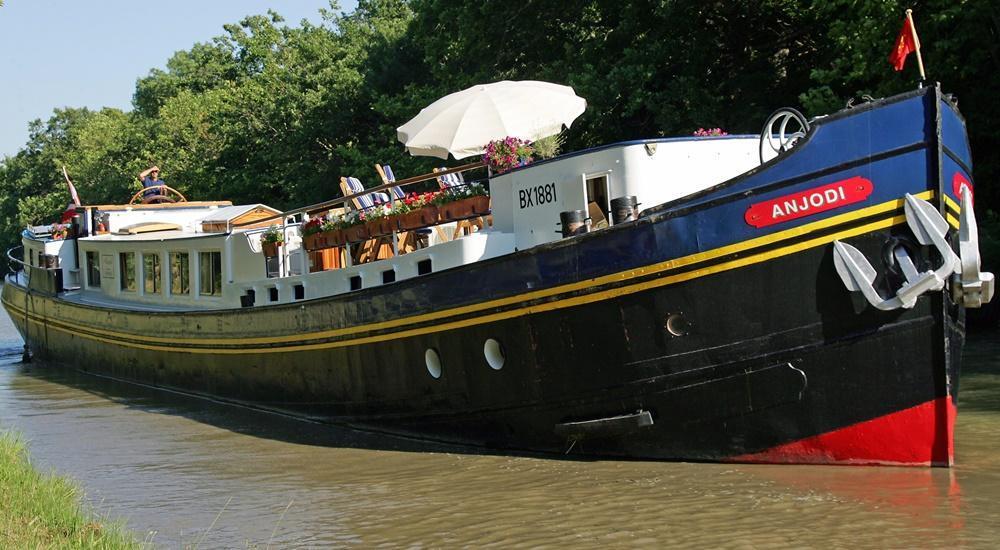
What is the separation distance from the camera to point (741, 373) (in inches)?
385

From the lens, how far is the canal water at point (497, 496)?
27.5 ft

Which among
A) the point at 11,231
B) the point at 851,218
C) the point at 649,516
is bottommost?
the point at 649,516

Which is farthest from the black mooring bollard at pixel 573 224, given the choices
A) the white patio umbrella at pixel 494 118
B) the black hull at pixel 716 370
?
the white patio umbrella at pixel 494 118

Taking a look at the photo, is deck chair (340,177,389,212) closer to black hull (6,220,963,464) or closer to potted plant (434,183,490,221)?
potted plant (434,183,490,221)

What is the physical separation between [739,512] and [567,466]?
217 centimetres

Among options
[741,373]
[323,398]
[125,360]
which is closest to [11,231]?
[125,360]

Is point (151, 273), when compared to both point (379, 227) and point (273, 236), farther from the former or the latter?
point (379, 227)

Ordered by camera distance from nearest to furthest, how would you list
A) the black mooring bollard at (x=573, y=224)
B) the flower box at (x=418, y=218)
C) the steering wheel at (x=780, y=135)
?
the steering wheel at (x=780, y=135) → the black mooring bollard at (x=573, y=224) → the flower box at (x=418, y=218)

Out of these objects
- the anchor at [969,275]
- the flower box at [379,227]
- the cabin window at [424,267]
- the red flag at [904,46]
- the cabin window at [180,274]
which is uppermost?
the red flag at [904,46]

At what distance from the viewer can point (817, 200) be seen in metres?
9.40

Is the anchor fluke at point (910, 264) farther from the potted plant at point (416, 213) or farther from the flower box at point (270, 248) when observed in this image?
the flower box at point (270, 248)

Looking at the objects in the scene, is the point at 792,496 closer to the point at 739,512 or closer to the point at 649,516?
the point at 739,512

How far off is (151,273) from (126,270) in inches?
43.4

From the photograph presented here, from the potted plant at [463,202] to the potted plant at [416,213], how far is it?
90 mm
